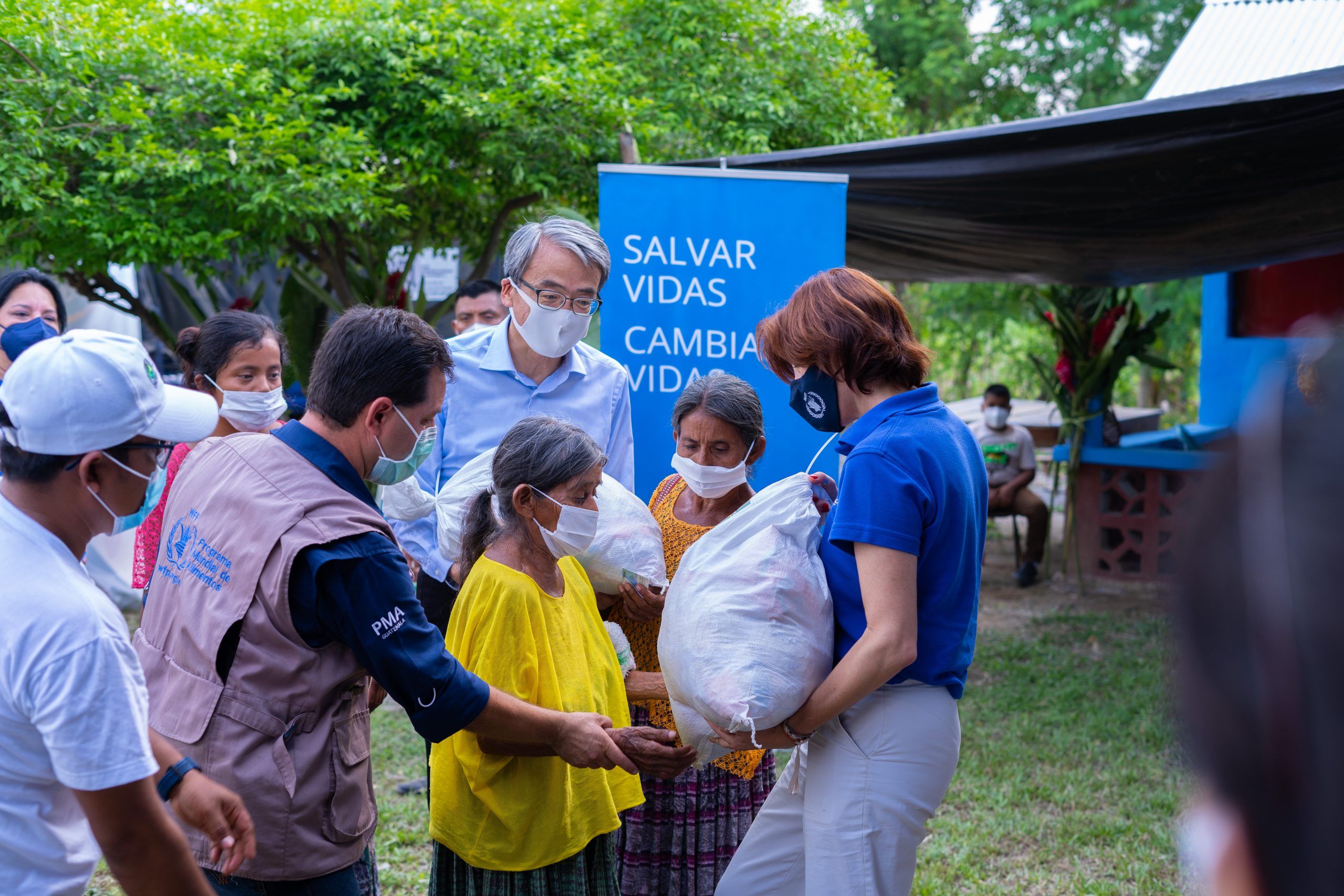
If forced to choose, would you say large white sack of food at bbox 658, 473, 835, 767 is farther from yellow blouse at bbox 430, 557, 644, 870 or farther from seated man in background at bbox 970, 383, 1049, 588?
seated man in background at bbox 970, 383, 1049, 588

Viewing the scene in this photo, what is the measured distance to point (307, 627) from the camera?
5.70 ft

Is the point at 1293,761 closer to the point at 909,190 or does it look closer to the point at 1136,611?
the point at 909,190

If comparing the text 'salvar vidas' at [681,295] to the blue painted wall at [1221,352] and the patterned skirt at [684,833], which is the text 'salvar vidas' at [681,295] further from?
the blue painted wall at [1221,352]

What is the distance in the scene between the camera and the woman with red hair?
190cm

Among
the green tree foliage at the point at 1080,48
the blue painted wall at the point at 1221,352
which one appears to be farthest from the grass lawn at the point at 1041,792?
the green tree foliage at the point at 1080,48

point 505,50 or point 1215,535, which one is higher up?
point 505,50

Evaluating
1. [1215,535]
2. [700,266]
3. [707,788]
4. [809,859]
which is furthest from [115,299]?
[1215,535]

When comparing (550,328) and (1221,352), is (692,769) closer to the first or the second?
(550,328)

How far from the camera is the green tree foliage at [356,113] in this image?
554cm

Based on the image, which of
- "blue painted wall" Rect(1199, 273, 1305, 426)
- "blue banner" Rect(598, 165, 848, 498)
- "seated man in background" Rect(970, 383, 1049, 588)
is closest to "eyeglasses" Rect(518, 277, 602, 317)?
"blue banner" Rect(598, 165, 848, 498)

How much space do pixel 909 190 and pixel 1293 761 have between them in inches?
172

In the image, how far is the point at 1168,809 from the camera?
4133mm

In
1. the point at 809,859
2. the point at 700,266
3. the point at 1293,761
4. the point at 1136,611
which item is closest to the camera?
the point at 1293,761

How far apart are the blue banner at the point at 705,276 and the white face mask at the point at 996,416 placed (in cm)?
530
